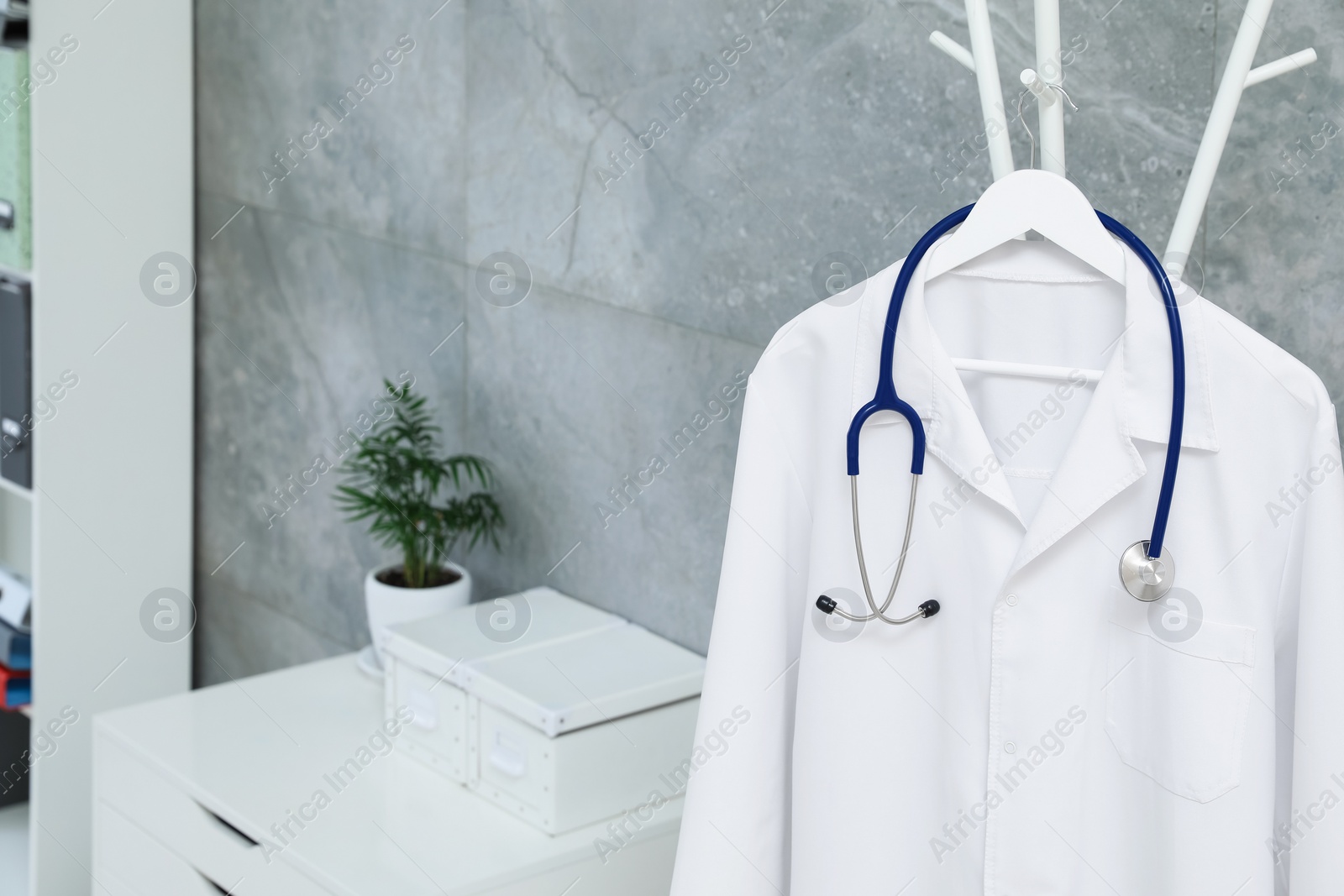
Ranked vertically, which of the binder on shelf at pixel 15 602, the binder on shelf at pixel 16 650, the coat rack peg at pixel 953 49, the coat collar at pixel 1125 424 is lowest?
the binder on shelf at pixel 16 650

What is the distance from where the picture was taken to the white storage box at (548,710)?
1.63 metres

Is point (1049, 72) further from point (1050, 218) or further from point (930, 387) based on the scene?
point (930, 387)

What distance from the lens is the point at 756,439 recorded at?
1.24 metres

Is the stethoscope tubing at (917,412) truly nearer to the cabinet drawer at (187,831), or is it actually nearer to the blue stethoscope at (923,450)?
the blue stethoscope at (923,450)

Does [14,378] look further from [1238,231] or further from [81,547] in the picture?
[1238,231]

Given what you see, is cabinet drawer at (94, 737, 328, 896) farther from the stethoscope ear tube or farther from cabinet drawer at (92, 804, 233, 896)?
the stethoscope ear tube

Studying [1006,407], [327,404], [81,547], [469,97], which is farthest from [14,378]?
[1006,407]

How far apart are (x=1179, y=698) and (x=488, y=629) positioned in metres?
1.05

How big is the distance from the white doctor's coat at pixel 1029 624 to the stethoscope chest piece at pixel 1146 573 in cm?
3

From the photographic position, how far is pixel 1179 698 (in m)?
1.07

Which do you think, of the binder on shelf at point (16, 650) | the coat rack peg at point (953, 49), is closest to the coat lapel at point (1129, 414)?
the coat rack peg at point (953, 49)

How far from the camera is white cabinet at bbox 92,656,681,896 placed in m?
1.57

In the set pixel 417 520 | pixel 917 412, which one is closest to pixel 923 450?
pixel 917 412

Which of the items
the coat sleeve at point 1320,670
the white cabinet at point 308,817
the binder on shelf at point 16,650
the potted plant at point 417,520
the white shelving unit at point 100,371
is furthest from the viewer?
the binder on shelf at point 16,650
